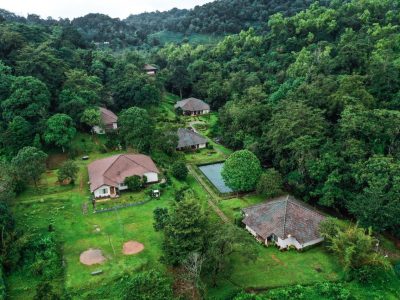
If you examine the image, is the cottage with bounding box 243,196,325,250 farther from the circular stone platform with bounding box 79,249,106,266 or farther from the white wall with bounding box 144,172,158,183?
the circular stone platform with bounding box 79,249,106,266

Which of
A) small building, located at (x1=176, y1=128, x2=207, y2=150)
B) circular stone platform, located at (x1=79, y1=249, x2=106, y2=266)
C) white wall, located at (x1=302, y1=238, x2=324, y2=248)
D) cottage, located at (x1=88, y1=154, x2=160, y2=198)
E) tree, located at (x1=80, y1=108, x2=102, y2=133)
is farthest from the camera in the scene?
small building, located at (x1=176, y1=128, x2=207, y2=150)

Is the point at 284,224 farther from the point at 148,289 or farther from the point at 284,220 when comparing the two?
the point at 148,289

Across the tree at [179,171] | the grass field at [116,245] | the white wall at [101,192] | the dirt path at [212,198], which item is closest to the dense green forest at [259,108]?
the grass field at [116,245]

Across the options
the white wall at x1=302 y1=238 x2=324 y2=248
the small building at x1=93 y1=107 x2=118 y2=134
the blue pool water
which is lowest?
the blue pool water

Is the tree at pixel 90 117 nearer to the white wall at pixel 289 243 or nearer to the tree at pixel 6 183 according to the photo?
the tree at pixel 6 183

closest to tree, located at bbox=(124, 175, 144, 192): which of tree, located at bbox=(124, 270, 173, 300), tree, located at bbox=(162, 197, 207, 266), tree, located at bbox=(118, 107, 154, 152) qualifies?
tree, located at bbox=(118, 107, 154, 152)

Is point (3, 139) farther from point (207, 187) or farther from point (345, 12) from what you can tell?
point (345, 12)
